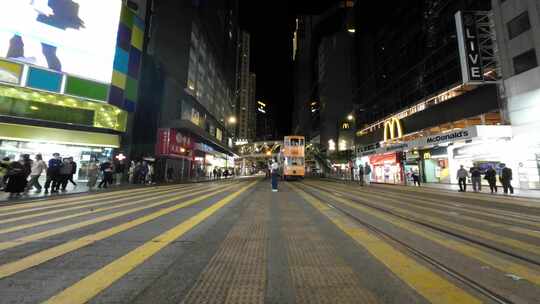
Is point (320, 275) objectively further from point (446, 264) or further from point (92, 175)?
point (92, 175)

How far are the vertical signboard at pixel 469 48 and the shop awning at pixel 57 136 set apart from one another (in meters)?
30.9

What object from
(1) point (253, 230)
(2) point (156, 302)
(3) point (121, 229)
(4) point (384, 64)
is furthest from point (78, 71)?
(4) point (384, 64)

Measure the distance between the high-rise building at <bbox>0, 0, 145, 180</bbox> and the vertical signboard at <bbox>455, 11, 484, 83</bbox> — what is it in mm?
29961

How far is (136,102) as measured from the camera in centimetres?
2719

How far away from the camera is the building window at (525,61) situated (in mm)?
17367

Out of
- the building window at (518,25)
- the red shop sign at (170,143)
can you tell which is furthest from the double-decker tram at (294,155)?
the building window at (518,25)

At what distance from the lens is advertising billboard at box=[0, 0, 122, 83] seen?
709 inches

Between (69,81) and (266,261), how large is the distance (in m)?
24.8

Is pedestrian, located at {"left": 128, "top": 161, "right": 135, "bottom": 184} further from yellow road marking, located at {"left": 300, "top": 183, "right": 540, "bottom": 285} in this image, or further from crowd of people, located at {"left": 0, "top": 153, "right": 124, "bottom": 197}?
yellow road marking, located at {"left": 300, "top": 183, "right": 540, "bottom": 285}

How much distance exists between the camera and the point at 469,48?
64.6 ft

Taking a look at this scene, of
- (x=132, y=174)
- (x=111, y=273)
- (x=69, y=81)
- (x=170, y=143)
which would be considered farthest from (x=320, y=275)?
(x=170, y=143)

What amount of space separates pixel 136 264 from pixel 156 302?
1159 millimetres

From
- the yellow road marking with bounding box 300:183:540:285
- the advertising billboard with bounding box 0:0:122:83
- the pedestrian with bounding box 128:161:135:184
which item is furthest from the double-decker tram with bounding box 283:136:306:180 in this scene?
the yellow road marking with bounding box 300:183:540:285

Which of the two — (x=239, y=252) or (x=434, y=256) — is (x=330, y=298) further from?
(x=434, y=256)
